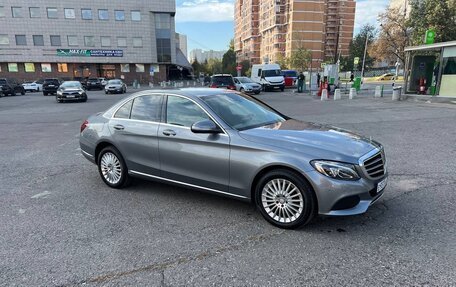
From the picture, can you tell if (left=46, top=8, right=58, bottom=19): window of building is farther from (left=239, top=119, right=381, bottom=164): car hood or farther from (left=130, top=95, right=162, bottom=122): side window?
(left=239, top=119, right=381, bottom=164): car hood

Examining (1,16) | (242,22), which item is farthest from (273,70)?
(242,22)

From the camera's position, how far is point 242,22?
146 m

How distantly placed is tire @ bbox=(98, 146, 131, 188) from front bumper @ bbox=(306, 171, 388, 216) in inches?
120

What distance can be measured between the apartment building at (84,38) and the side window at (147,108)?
52.7 m

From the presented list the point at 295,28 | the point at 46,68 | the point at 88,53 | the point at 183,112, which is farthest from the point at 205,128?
the point at 295,28

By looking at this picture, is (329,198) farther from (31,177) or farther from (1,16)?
(1,16)

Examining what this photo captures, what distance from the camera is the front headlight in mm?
3428

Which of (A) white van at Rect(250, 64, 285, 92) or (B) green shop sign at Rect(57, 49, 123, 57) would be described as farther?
(B) green shop sign at Rect(57, 49, 123, 57)

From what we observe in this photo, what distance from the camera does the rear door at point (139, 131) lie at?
186 inches

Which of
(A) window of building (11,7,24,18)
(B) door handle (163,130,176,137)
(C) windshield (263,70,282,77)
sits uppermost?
(A) window of building (11,7,24,18)

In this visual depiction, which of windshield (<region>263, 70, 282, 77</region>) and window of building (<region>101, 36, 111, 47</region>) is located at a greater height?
window of building (<region>101, 36, 111, 47</region>)

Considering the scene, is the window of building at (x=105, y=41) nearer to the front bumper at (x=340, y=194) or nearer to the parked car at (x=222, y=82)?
the parked car at (x=222, y=82)

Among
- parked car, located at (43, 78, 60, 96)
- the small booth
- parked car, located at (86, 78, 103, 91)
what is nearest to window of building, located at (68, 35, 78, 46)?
parked car, located at (86, 78, 103, 91)

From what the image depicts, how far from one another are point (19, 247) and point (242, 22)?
15362 cm
